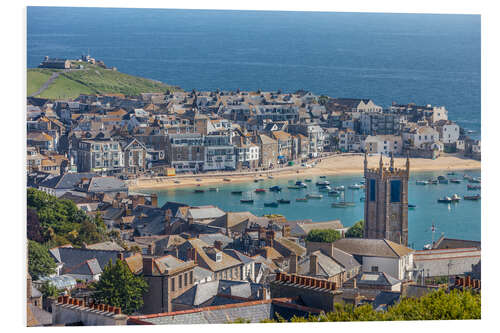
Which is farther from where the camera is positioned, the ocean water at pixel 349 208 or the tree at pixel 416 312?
the ocean water at pixel 349 208

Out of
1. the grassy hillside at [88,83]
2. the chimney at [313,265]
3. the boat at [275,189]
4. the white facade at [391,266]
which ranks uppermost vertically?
the grassy hillside at [88,83]

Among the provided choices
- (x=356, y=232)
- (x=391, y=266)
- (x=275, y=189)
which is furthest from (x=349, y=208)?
(x=391, y=266)

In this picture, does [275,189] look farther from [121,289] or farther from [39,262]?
[121,289]

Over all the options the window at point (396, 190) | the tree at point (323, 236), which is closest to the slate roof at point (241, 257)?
the tree at point (323, 236)

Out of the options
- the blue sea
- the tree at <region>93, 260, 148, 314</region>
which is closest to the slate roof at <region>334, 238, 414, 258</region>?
the tree at <region>93, 260, 148, 314</region>

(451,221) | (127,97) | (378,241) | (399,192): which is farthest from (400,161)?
(378,241)

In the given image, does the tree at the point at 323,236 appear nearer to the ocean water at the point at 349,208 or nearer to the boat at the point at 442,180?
the ocean water at the point at 349,208
